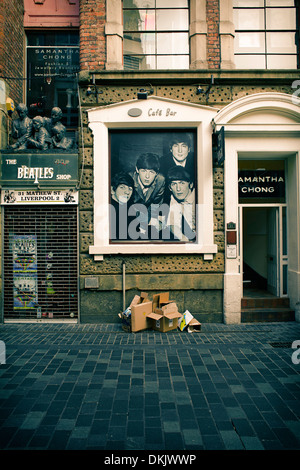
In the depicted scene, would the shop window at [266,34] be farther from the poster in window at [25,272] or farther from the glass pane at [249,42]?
the poster in window at [25,272]

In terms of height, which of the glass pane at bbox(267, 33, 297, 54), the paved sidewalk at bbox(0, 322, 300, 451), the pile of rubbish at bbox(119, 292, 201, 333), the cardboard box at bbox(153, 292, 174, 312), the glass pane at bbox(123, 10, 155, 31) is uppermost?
the glass pane at bbox(123, 10, 155, 31)

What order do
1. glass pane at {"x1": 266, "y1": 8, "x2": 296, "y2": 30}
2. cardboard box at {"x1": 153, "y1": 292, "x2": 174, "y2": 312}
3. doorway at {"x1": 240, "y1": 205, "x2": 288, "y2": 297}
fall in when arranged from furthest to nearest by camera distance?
1. doorway at {"x1": 240, "y1": 205, "x2": 288, "y2": 297}
2. glass pane at {"x1": 266, "y1": 8, "x2": 296, "y2": 30}
3. cardboard box at {"x1": 153, "y1": 292, "x2": 174, "y2": 312}

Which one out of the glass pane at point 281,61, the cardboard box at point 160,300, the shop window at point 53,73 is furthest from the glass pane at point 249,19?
the cardboard box at point 160,300

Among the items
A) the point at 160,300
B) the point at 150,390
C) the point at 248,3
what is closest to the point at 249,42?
the point at 248,3

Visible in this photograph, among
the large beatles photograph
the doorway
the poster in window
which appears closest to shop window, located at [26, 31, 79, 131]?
the large beatles photograph

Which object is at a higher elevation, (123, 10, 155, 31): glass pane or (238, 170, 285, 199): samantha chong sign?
(123, 10, 155, 31): glass pane

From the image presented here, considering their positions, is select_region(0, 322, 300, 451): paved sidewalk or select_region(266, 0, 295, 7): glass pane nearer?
select_region(0, 322, 300, 451): paved sidewalk

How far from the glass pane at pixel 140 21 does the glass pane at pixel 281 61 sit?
10.0 ft

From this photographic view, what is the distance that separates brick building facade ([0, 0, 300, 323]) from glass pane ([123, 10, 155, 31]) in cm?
35

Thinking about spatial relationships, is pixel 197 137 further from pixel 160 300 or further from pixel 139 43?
pixel 160 300

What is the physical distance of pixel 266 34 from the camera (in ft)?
25.8

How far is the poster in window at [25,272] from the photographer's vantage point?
293 inches

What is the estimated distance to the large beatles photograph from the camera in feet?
24.8

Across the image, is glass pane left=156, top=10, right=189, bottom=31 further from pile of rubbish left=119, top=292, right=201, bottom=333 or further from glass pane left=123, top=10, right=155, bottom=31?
pile of rubbish left=119, top=292, right=201, bottom=333
